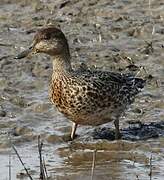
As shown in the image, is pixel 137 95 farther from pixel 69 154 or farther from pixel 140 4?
pixel 140 4

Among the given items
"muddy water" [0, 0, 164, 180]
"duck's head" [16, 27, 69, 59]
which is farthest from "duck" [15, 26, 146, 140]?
"muddy water" [0, 0, 164, 180]

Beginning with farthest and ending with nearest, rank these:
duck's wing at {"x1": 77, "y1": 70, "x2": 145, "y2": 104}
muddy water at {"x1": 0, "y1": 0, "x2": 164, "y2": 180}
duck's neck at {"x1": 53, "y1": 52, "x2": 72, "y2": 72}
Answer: duck's neck at {"x1": 53, "y1": 52, "x2": 72, "y2": 72}
duck's wing at {"x1": 77, "y1": 70, "x2": 145, "y2": 104}
muddy water at {"x1": 0, "y1": 0, "x2": 164, "y2": 180}

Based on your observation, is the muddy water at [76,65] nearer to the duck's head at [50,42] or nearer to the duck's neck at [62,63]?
the duck's neck at [62,63]

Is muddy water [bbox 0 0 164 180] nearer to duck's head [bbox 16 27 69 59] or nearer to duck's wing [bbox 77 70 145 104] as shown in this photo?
duck's wing [bbox 77 70 145 104]

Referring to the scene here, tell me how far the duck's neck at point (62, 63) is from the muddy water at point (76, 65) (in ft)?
2.24

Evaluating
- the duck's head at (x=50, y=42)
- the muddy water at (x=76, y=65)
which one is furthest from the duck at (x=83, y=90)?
the muddy water at (x=76, y=65)

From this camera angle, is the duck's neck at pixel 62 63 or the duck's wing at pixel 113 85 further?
the duck's neck at pixel 62 63

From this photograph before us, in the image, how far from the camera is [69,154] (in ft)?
30.9

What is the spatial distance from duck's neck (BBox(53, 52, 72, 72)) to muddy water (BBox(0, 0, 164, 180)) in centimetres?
68

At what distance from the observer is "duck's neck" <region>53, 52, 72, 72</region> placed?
9930 mm

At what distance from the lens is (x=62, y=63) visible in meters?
9.98

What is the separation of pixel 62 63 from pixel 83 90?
25.3 inches

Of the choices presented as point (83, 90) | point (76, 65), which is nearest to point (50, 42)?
point (83, 90)

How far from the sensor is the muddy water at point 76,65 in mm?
9062
